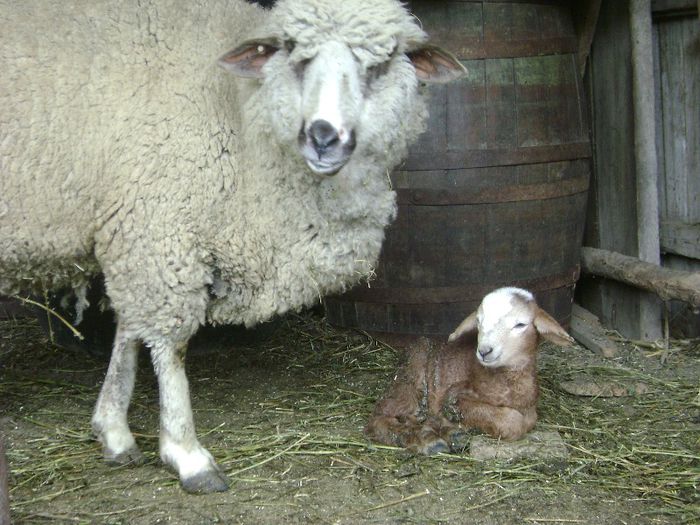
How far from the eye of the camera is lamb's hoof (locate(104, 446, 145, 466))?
3.67 m

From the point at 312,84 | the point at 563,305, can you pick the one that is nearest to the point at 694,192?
the point at 563,305

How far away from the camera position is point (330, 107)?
3018 mm

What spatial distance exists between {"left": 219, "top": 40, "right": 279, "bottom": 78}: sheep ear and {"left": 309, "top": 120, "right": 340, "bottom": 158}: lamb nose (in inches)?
21.4

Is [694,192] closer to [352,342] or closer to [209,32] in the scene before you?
[352,342]

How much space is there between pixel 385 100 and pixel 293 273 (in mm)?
829

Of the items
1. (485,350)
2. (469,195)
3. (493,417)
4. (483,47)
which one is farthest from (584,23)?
(493,417)

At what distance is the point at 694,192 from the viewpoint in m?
5.30

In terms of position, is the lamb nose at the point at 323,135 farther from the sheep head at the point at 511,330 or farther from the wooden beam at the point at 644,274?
the wooden beam at the point at 644,274

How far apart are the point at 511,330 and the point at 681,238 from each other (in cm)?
217

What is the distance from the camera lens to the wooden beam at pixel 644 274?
4699mm

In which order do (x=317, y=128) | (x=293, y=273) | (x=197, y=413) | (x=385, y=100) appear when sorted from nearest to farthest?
1. (x=317, y=128)
2. (x=385, y=100)
3. (x=293, y=273)
4. (x=197, y=413)

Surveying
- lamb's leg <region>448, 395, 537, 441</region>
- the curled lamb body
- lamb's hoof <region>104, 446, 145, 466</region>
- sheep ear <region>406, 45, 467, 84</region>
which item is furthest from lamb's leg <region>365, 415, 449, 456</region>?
sheep ear <region>406, 45, 467, 84</region>

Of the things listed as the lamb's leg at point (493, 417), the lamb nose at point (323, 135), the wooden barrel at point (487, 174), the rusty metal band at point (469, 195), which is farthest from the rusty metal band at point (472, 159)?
the lamb nose at point (323, 135)

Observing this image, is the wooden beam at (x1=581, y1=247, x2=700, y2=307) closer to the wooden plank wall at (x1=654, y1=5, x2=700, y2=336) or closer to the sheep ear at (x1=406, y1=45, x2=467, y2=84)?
the wooden plank wall at (x1=654, y1=5, x2=700, y2=336)
